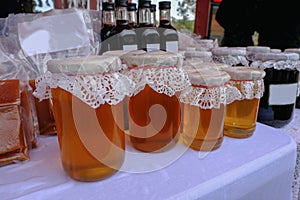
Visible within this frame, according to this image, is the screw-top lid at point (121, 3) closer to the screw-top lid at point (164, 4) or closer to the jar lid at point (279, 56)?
the screw-top lid at point (164, 4)

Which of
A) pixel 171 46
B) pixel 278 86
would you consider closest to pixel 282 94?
pixel 278 86

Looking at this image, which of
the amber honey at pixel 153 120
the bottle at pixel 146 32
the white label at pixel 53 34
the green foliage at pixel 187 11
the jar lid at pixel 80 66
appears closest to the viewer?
the jar lid at pixel 80 66

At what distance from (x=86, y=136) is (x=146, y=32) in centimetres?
37

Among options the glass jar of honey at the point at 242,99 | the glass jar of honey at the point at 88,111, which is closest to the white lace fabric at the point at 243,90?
the glass jar of honey at the point at 242,99

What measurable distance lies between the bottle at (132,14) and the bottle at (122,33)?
1.1 inches

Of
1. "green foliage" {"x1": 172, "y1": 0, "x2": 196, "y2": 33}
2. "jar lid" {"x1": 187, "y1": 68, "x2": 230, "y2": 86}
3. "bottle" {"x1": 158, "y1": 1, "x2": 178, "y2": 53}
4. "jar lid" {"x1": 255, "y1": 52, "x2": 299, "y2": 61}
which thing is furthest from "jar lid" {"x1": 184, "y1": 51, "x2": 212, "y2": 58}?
"green foliage" {"x1": 172, "y1": 0, "x2": 196, "y2": 33}

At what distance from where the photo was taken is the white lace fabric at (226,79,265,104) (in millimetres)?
464

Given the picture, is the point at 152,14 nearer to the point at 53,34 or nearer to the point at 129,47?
the point at 129,47

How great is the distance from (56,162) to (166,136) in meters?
0.20

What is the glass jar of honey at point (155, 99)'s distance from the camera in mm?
373

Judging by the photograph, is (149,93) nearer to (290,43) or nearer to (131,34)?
(131,34)

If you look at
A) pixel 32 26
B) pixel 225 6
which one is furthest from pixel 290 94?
pixel 225 6

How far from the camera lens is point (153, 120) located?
1.37 ft

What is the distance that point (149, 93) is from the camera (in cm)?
40
